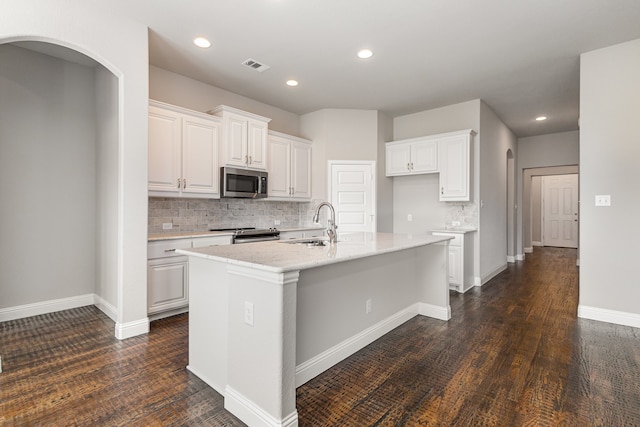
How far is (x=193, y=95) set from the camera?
4301 millimetres

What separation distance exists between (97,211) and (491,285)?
18.1 ft

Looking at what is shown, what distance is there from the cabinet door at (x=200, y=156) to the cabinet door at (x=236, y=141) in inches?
5.9

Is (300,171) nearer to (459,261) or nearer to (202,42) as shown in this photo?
(202,42)

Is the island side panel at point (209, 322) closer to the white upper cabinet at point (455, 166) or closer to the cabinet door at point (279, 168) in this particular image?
the cabinet door at point (279, 168)

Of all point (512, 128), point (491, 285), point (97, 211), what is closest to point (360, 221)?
point (491, 285)

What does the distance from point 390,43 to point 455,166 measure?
2.30 meters

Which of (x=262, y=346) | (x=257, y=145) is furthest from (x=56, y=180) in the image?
(x=262, y=346)

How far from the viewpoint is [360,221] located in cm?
547

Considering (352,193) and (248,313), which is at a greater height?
(352,193)

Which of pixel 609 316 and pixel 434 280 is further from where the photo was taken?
pixel 434 280

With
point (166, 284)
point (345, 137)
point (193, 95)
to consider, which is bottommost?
point (166, 284)

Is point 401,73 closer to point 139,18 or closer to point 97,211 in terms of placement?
point 139,18

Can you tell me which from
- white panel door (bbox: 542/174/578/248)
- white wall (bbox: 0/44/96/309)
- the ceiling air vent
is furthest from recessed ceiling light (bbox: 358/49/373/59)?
white panel door (bbox: 542/174/578/248)

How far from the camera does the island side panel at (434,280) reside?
339 centimetres
